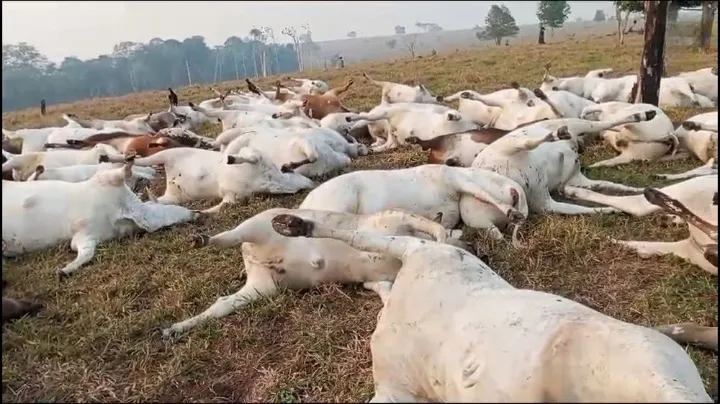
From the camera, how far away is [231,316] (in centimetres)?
424

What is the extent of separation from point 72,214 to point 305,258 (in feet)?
8.20

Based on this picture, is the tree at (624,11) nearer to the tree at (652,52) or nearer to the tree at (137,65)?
the tree at (652,52)

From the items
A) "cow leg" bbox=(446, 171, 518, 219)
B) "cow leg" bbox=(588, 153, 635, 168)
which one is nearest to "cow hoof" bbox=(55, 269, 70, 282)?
"cow leg" bbox=(446, 171, 518, 219)

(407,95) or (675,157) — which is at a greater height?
(407,95)

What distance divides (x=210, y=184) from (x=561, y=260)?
3736 millimetres

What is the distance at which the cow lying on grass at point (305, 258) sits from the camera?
13.9 ft

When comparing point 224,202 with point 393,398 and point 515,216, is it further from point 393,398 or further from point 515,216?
point 393,398

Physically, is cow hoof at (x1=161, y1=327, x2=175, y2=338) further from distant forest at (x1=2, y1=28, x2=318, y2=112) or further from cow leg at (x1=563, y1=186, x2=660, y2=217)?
cow leg at (x1=563, y1=186, x2=660, y2=217)

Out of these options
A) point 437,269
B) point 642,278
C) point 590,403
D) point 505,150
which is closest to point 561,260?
point 642,278

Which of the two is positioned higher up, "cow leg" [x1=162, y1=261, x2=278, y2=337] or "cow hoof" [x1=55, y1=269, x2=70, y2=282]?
"cow leg" [x1=162, y1=261, x2=278, y2=337]

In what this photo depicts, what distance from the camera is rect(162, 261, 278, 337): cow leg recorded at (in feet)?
13.5

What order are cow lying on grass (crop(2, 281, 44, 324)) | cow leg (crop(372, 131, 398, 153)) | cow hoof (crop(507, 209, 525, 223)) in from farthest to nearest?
1. cow leg (crop(372, 131, 398, 153))
2. cow hoof (crop(507, 209, 525, 223))
3. cow lying on grass (crop(2, 281, 44, 324))

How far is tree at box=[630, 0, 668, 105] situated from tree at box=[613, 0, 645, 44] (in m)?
8.63

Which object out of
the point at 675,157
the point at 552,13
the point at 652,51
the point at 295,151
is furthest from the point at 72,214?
the point at 552,13
